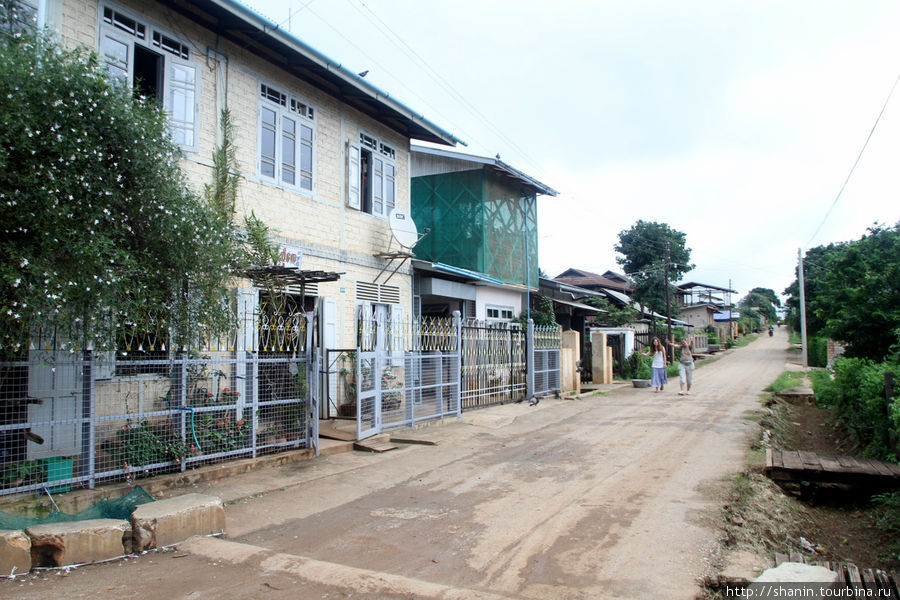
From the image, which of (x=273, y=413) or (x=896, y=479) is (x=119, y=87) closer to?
(x=273, y=413)

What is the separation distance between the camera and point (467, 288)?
16.2 m

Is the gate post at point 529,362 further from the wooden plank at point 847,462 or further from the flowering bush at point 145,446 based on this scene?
the flowering bush at point 145,446

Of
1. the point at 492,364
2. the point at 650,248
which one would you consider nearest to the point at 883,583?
the point at 492,364

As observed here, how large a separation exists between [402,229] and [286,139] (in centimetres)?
308

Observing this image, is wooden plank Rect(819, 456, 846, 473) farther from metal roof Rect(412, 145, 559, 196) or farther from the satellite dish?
metal roof Rect(412, 145, 559, 196)

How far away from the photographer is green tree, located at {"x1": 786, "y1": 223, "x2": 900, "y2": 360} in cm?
1027

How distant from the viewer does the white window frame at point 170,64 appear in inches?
323

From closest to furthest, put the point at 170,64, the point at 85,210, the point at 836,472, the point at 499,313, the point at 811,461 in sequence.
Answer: the point at 85,210
the point at 836,472
the point at 811,461
the point at 170,64
the point at 499,313

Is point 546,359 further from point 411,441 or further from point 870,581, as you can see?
point 870,581

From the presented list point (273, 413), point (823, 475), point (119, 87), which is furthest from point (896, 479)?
point (119, 87)

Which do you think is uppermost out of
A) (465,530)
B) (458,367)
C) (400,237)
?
(400,237)

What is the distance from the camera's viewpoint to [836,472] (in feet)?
24.6

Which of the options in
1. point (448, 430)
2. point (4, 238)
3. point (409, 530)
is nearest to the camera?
point (4, 238)

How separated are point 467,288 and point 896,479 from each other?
1062 cm
